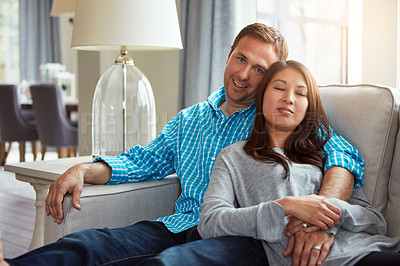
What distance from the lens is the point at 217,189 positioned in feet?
4.64

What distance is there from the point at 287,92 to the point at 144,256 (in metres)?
0.64

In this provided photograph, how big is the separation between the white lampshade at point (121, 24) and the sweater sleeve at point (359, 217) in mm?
1039

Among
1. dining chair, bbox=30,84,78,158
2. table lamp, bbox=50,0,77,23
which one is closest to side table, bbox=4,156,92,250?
table lamp, bbox=50,0,77,23

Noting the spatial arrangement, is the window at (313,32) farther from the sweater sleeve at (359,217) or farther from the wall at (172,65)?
the sweater sleeve at (359,217)

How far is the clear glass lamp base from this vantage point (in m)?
2.29

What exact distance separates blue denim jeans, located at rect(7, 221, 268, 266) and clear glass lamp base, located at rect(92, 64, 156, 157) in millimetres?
806

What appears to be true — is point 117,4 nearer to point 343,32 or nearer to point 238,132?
point 238,132

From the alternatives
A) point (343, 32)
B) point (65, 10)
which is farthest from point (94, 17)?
point (65, 10)

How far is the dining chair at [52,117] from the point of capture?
471 cm

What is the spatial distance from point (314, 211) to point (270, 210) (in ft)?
0.38

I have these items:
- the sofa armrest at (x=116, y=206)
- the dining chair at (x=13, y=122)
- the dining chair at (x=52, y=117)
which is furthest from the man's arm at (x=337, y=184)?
the dining chair at (x=13, y=122)

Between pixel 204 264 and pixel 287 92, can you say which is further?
pixel 287 92

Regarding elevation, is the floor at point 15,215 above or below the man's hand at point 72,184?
below

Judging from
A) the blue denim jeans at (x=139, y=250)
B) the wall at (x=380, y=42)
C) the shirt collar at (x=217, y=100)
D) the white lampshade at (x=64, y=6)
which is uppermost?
the white lampshade at (x=64, y=6)
